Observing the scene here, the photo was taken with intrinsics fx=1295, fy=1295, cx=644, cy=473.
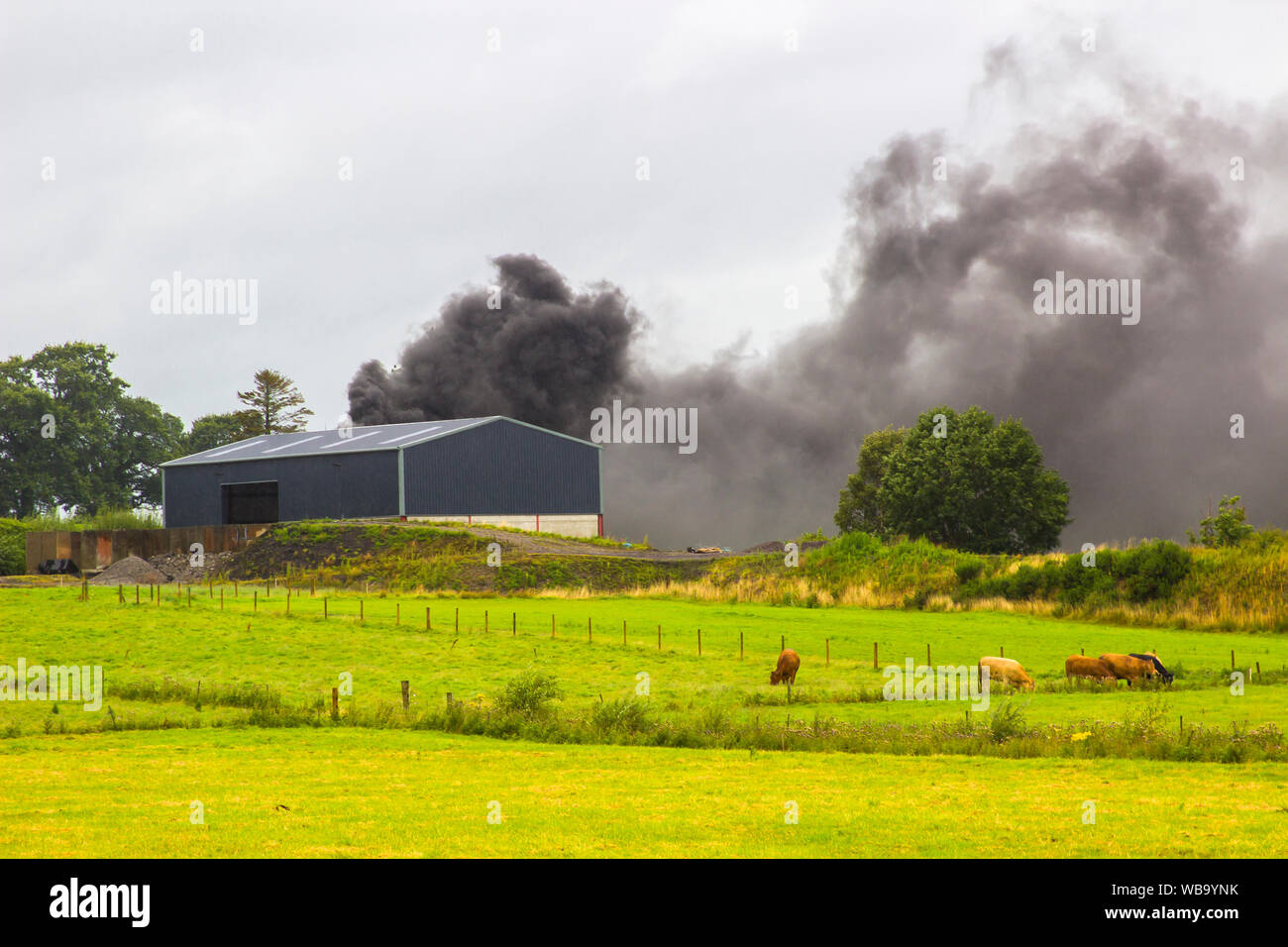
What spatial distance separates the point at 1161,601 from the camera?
47531mm

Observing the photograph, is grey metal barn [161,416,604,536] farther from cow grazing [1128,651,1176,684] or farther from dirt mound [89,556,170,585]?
cow grazing [1128,651,1176,684]

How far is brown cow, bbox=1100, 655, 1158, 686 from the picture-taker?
3041 centimetres

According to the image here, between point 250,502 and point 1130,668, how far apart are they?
6633 centimetres

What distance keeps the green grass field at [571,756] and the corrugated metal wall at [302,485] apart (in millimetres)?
31480

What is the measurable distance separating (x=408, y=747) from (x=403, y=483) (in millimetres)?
56028

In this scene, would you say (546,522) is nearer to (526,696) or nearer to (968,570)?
(968,570)

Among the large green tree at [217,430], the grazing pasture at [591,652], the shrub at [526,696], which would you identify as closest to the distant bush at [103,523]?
the large green tree at [217,430]

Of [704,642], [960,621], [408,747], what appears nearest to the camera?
[408,747]

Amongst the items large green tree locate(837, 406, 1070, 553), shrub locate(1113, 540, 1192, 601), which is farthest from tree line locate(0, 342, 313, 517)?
shrub locate(1113, 540, 1192, 601)

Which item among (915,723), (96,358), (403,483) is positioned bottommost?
(915,723)

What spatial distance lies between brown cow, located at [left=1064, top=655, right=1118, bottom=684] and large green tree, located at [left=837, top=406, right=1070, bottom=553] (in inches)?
1980

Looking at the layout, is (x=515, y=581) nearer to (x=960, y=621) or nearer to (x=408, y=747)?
(x=960, y=621)

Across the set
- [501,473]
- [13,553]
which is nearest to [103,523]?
[13,553]
